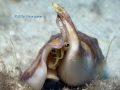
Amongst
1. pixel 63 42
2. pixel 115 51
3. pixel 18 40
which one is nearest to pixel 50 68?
pixel 63 42

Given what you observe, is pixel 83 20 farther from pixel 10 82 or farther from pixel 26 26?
pixel 10 82

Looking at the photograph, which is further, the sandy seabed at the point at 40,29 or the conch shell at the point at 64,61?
the sandy seabed at the point at 40,29

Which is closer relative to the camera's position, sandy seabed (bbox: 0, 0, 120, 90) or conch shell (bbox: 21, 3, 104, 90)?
conch shell (bbox: 21, 3, 104, 90)

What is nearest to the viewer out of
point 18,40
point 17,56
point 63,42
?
point 63,42

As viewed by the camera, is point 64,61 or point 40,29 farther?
point 40,29
